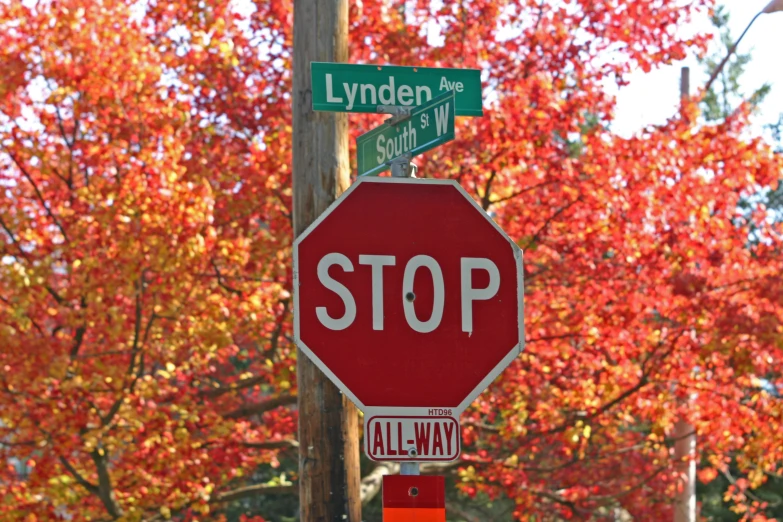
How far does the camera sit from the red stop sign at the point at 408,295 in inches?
165

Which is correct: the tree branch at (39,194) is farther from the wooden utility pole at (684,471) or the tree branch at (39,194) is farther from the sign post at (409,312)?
the sign post at (409,312)

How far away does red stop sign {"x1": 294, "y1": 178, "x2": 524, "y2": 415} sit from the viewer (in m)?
4.20

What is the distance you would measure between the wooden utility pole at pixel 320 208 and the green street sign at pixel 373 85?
4.62 feet

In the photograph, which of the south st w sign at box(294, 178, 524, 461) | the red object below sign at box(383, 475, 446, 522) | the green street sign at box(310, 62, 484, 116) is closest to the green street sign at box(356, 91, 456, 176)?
the green street sign at box(310, 62, 484, 116)

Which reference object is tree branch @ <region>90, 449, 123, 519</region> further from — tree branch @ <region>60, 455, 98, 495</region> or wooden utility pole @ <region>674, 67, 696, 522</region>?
wooden utility pole @ <region>674, 67, 696, 522</region>

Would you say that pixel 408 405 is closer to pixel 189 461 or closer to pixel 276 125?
pixel 189 461

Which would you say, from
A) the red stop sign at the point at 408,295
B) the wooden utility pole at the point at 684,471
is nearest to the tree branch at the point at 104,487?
the wooden utility pole at the point at 684,471

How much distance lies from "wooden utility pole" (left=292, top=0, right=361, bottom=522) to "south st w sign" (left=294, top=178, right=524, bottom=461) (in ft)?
7.88

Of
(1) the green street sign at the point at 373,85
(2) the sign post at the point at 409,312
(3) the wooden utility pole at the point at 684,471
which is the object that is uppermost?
(1) the green street sign at the point at 373,85

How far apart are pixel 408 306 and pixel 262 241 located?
8.66m

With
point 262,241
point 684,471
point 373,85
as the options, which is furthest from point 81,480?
point 373,85

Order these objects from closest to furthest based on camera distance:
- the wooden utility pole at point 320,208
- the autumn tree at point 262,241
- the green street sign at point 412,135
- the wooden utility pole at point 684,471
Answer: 1. the green street sign at point 412,135
2. the wooden utility pole at point 320,208
3. the autumn tree at point 262,241
4. the wooden utility pole at point 684,471

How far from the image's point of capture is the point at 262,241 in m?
12.8

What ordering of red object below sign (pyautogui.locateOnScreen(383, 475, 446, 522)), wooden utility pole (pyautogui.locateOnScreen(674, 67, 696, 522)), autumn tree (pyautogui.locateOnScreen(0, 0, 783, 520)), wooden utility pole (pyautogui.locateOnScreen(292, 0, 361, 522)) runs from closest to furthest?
1. red object below sign (pyautogui.locateOnScreen(383, 475, 446, 522))
2. wooden utility pole (pyautogui.locateOnScreen(292, 0, 361, 522))
3. autumn tree (pyautogui.locateOnScreen(0, 0, 783, 520))
4. wooden utility pole (pyautogui.locateOnScreen(674, 67, 696, 522))
